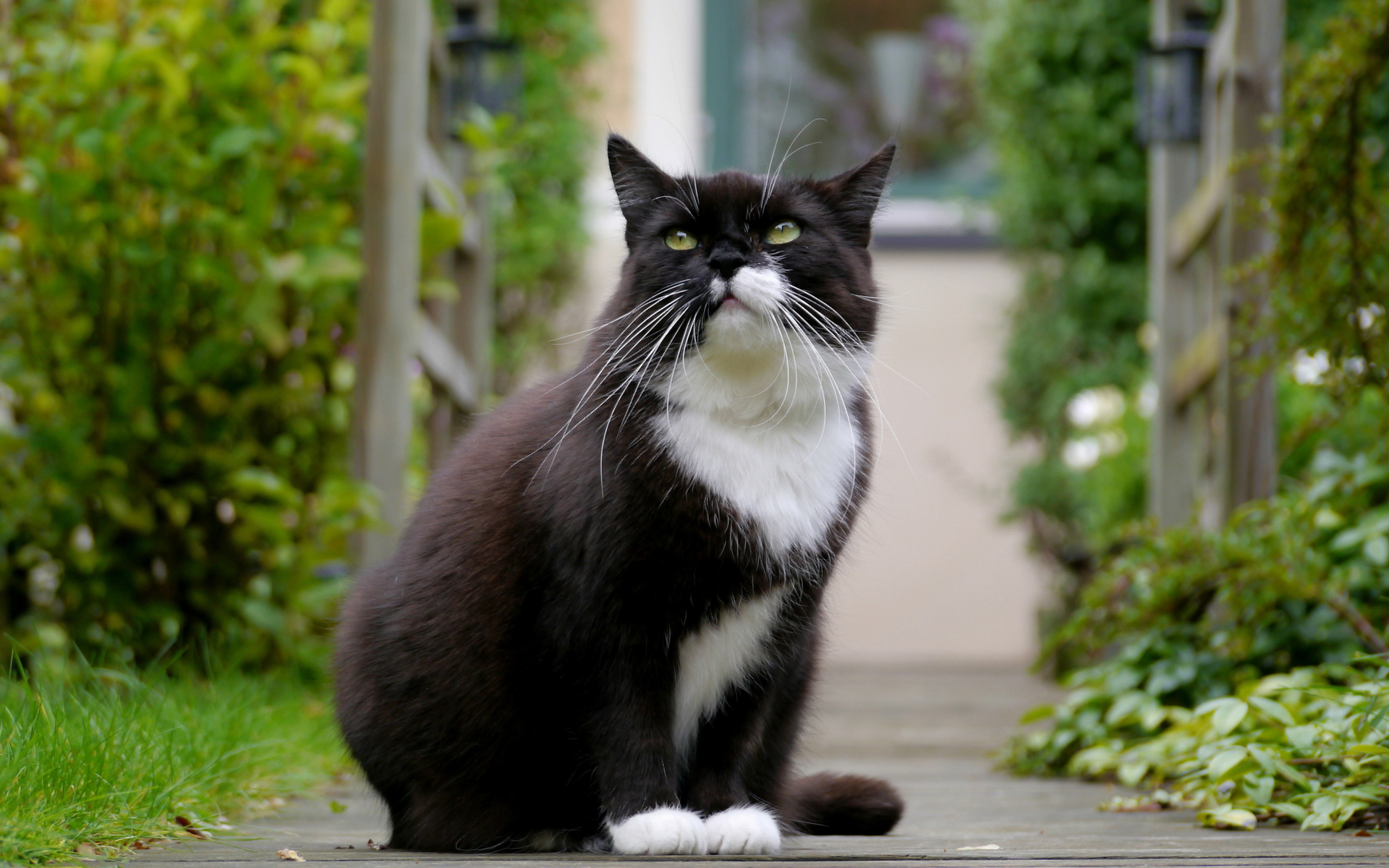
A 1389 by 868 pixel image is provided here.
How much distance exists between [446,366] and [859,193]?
199 centimetres

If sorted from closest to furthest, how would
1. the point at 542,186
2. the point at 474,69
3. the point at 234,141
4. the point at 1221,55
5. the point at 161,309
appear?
the point at 234,141
the point at 161,309
the point at 1221,55
the point at 474,69
the point at 542,186

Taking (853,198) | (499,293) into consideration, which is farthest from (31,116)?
(499,293)

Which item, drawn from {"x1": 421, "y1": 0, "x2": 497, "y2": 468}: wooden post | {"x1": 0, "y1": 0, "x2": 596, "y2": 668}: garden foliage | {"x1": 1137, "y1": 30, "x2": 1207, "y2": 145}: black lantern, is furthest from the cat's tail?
{"x1": 1137, "y1": 30, "x2": 1207, "y2": 145}: black lantern

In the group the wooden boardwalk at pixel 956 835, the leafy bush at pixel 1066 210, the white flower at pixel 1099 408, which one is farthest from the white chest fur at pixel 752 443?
the leafy bush at pixel 1066 210

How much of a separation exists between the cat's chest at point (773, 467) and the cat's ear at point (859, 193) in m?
0.27

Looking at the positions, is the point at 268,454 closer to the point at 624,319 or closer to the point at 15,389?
the point at 15,389

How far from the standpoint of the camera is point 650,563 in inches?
61.1

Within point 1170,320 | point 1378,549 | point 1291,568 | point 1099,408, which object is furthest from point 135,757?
point 1099,408

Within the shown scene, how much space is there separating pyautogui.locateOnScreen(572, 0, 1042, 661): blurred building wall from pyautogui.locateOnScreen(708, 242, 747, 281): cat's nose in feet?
15.2

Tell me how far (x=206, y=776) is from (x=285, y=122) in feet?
5.28

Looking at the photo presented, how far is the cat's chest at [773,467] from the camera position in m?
1.59

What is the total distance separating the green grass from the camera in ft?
4.68

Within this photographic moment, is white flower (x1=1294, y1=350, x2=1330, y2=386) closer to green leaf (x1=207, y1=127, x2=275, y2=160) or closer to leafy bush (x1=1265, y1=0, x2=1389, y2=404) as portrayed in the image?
leafy bush (x1=1265, y1=0, x2=1389, y2=404)

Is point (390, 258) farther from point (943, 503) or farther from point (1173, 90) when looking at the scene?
point (943, 503)
